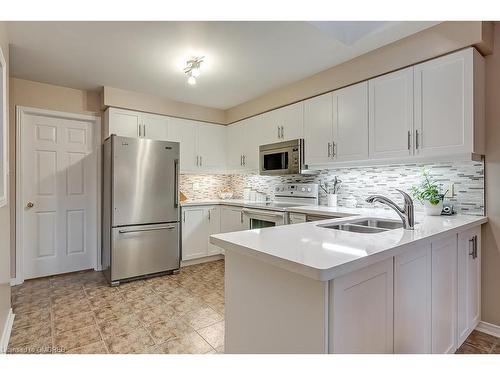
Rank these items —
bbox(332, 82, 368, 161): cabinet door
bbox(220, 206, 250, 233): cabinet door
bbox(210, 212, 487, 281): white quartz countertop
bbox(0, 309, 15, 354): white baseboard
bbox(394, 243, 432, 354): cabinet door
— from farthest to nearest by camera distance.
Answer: bbox(220, 206, 250, 233): cabinet door, bbox(332, 82, 368, 161): cabinet door, bbox(0, 309, 15, 354): white baseboard, bbox(394, 243, 432, 354): cabinet door, bbox(210, 212, 487, 281): white quartz countertop

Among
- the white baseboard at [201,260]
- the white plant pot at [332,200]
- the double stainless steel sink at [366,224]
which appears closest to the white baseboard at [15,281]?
the white baseboard at [201,260]

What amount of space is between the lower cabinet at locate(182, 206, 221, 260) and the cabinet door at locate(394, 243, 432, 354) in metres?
2.93

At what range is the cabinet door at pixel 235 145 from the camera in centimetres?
427

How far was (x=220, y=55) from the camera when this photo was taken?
261 cm

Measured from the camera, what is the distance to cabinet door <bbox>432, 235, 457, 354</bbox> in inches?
61.4

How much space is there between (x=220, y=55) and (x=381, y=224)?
2046 mm

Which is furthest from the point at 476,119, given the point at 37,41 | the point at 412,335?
the point at 37,41

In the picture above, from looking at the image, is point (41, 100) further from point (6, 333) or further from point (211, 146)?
point (6, 333)

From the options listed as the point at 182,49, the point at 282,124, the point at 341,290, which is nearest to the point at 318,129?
the point at 282,124

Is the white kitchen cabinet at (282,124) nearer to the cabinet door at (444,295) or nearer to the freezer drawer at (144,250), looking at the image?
the freezer drawer at (144,250)

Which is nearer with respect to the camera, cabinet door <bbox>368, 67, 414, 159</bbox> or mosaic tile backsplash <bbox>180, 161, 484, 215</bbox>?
mosaic tile backsplash <bbox>180, 161, 484, 215</bbox>

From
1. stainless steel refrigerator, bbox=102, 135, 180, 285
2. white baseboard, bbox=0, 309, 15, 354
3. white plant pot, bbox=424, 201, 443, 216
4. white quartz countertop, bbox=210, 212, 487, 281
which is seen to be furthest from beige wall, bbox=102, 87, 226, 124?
white plant pot, bbox=424, 201, 443, 216

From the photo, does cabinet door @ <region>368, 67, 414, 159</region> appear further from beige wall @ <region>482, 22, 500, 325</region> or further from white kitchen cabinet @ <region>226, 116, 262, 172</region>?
white kitchen cabinet @ <region>226, 116, 262, 172</region>
